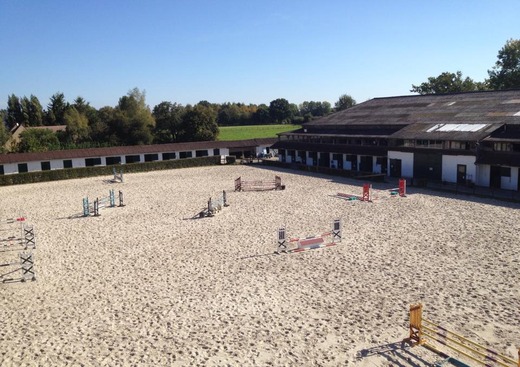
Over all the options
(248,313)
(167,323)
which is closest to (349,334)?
(248,313)

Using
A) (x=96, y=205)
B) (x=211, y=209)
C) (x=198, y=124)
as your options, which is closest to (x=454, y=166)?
(x=211, y=209)

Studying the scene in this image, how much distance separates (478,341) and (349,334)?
3.46 metres

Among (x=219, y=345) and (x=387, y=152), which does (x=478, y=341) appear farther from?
(x=387, y=152)

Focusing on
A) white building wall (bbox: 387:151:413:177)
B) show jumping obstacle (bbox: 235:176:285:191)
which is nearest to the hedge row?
show jumping obstacle (bbox: 235:176:285:191)

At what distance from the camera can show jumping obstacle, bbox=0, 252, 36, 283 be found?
57.9 ft

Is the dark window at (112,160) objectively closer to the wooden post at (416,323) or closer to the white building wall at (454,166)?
the white building wall at (454,166)

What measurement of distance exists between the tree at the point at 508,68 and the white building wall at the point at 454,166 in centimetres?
4179

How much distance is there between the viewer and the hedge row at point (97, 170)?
45.0 metres

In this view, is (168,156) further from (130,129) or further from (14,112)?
(14,112)

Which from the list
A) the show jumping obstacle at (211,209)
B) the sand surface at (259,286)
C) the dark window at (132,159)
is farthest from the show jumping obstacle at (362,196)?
the dark window at (132,159)

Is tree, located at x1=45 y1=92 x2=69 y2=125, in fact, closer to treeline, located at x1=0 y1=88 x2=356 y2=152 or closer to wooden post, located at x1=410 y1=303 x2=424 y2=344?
treeline, located at x1=0 y1=88 x2=356 y2=152

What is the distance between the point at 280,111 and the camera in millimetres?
134375

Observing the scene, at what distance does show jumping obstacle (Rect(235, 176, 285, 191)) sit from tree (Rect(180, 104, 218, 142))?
3227 cm

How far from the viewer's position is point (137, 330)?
13.2 meters
